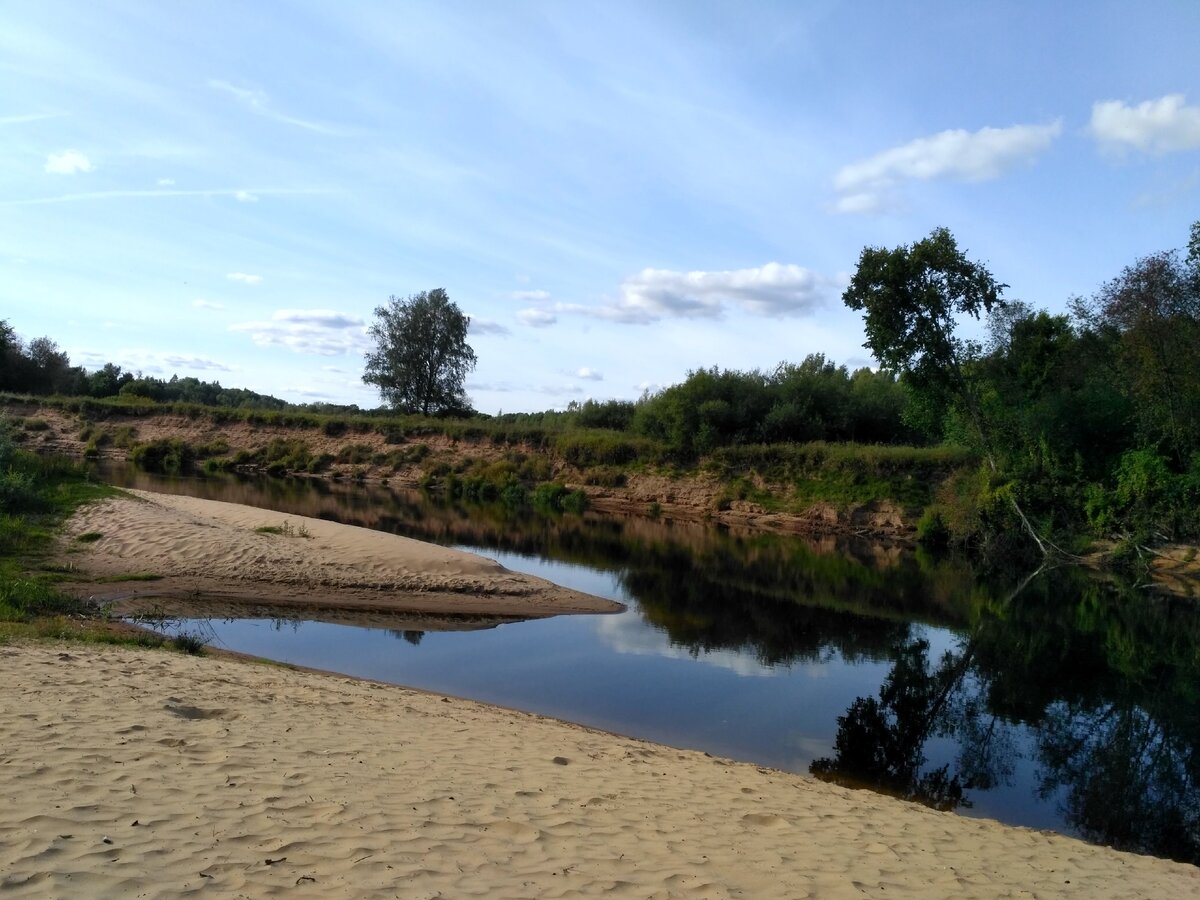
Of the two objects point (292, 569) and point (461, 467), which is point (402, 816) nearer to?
point (292, 569)

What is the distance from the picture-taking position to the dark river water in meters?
11.4

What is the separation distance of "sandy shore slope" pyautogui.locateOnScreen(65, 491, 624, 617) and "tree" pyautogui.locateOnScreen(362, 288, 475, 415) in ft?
146

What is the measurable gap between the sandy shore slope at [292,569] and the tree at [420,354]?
146 ft

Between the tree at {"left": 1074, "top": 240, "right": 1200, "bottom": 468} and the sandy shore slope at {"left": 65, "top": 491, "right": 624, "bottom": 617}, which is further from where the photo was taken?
the tree at {"left": 1074, "top": 240, "right": 1200, "bottom": 468}

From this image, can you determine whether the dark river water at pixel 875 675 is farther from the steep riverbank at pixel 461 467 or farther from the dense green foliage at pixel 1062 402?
the steep riverbank at pixel 461 467

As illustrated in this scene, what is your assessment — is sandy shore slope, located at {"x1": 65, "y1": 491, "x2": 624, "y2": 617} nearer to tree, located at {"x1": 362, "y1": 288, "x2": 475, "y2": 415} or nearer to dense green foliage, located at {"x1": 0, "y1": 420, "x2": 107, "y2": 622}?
dense green foliage, located at {"x1": 0, "y1": 420, "x2": 107, "y2": 622}

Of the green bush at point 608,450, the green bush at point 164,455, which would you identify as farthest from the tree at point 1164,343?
the green bush at point 164,455

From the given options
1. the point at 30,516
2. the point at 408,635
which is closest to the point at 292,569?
the point at 408,635

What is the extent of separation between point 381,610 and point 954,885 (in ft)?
45.0

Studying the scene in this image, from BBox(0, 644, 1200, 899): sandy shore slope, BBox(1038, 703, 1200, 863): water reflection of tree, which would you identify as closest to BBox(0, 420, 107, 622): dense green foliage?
BBox(0, 644, 1200, 899): sandy shore slope

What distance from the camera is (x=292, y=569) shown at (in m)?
19.3

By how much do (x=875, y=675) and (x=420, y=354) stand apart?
55.5m

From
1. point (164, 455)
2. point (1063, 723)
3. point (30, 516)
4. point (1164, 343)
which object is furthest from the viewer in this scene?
point (164, 455)

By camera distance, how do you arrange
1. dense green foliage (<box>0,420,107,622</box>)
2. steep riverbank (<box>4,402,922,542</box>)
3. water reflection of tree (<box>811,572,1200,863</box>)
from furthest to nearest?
1. steep riverbank (<box>4,402,922,542</box>)
2. dense green foliage (<box>0,420,107,622</box>)
3. water reflection of tree (<box>811,572,1200,863</box>)
